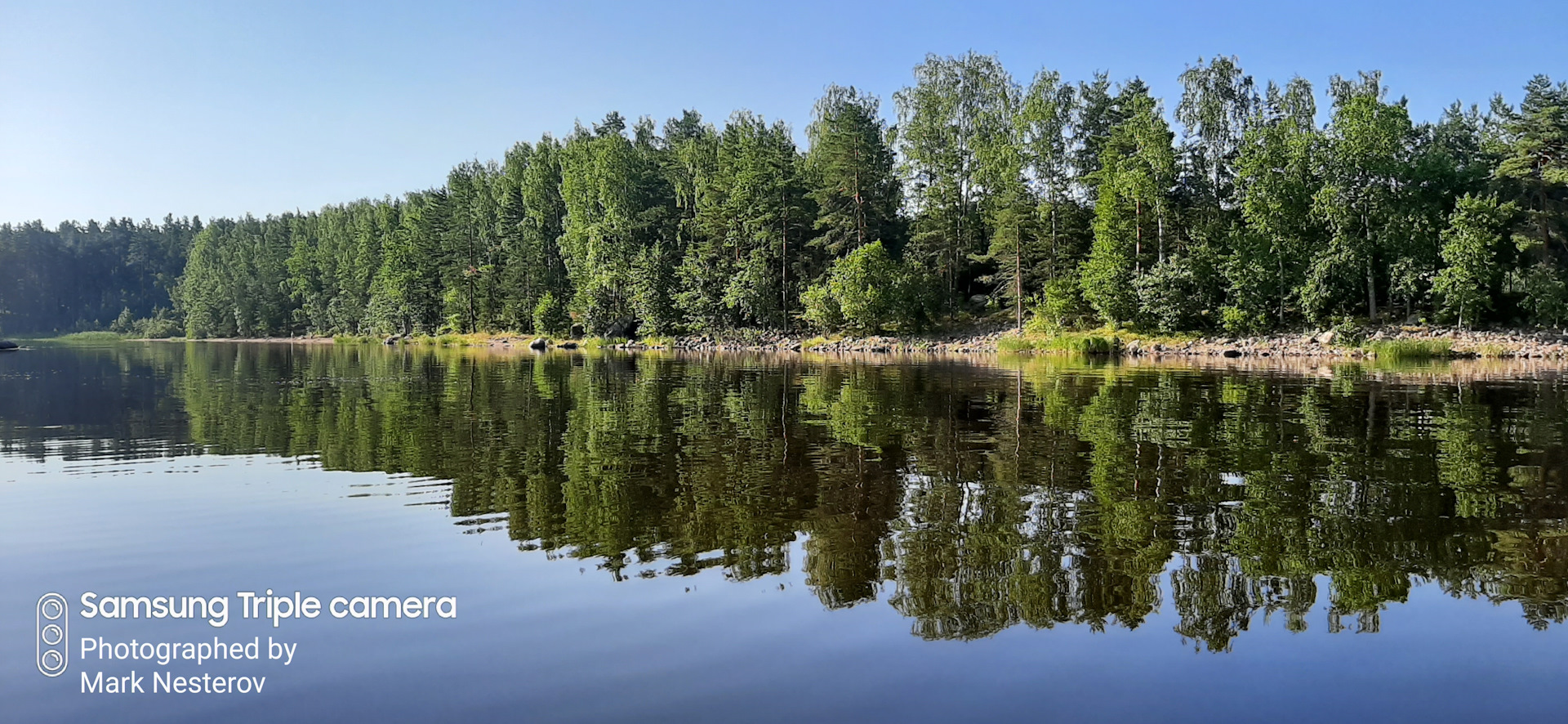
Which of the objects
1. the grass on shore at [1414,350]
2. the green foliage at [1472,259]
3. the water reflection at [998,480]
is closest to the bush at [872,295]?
the grass on shore at [1414,350]

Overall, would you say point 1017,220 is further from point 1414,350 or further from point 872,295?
point 1414,350

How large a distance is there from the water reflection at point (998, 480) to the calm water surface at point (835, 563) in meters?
0.08

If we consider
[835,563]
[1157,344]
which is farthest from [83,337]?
[835,563]

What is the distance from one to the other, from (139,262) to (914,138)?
604 ft

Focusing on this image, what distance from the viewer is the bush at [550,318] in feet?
311

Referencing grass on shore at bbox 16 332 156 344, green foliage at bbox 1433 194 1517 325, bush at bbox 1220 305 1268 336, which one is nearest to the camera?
green foliage at bbox 1433 194 1517 325

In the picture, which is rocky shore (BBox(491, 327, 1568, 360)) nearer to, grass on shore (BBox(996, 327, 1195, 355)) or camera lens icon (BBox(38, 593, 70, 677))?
grass on shore (BBox(996, 327, 1195, 355))

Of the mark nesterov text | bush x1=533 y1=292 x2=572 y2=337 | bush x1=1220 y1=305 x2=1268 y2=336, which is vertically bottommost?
the mark nesterov text

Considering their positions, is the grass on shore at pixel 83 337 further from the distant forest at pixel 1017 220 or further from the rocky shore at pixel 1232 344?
the rocky shore at pixel 1232 344

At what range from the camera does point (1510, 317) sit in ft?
181

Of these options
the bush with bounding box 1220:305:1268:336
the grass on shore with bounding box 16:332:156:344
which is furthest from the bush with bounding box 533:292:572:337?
the grass on shore with bounding box 16:332:156:344

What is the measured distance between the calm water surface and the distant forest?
42.5 m

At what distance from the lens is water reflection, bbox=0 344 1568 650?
8.56 meters

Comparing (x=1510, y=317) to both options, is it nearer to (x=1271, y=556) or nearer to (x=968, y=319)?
(x=968, y=319)
